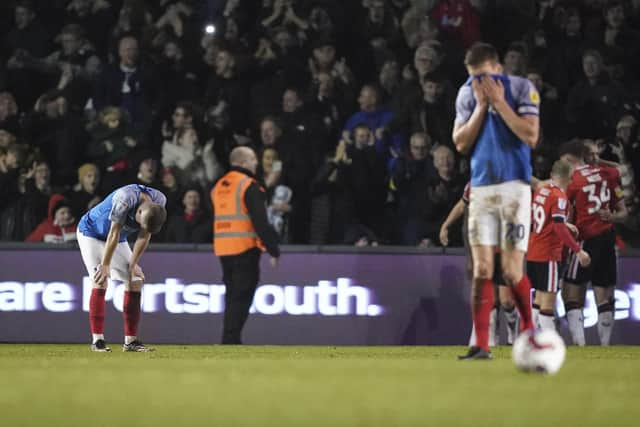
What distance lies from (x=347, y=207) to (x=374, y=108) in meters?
1.54

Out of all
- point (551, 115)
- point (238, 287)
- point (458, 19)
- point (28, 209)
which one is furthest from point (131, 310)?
point (458, 19)

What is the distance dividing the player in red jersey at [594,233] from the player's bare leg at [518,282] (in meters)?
5.71

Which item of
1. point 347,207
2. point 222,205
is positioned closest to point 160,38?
point 347,207

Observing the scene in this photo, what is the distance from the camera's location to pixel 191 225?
55.2ft

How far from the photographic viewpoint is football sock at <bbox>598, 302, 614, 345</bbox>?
15047 mm

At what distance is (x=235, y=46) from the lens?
725 inches

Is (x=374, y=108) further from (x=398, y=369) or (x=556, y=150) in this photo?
(x=398, y=369)

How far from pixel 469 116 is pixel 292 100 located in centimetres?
853

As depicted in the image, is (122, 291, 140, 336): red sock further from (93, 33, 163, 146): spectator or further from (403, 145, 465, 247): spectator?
(93, 33, 163, 146): spectator

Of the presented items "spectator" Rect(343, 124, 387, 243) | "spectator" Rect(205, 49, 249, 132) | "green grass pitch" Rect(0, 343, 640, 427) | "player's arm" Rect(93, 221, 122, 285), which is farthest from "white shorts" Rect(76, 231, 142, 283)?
"spectator" Rect(205, 49, 249, 132)

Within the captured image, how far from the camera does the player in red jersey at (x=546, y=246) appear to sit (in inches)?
535

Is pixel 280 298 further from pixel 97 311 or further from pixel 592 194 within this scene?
pixel 97 311

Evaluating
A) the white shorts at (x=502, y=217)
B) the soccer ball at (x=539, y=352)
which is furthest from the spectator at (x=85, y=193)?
the soccer ball at (x=539, y=352)

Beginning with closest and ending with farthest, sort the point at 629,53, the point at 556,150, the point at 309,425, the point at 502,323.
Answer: the point at 309,425
the point at 502,323
the point at 556,150
the point at 629,53
